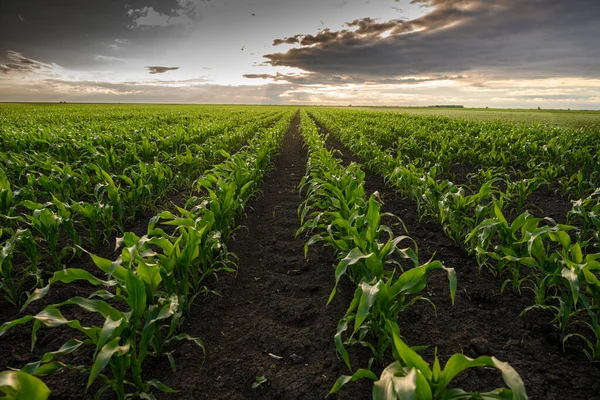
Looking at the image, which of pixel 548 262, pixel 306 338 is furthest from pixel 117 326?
pixel 548 262

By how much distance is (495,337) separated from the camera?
252cm

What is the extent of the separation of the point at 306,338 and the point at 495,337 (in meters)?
1.43

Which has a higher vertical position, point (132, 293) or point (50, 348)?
point (132, 293)

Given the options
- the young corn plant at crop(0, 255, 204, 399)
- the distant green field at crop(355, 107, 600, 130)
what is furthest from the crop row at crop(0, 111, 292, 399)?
the distant green field at crop(355, 107, 600, 130)

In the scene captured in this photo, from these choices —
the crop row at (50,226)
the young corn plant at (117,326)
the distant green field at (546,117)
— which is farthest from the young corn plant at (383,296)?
the distant green field at (546,117)

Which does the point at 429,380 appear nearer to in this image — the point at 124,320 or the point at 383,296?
the point at 383,296

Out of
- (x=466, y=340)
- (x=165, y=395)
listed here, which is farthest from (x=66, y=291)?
(x=466, y=340)

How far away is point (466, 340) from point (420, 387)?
140 cm

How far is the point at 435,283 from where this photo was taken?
3.31 m

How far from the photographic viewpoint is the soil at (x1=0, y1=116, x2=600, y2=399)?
6.93 feet

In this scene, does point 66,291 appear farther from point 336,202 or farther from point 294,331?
point 336,202

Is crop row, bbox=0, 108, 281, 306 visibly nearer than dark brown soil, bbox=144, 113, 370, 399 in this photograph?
No

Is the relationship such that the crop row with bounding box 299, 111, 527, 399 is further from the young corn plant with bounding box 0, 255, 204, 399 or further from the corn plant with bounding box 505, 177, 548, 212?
the corn plant with bounding box 505, 177, 548, 212

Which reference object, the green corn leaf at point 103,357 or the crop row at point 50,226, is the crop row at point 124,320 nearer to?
the green corn leaf at point 103,357
